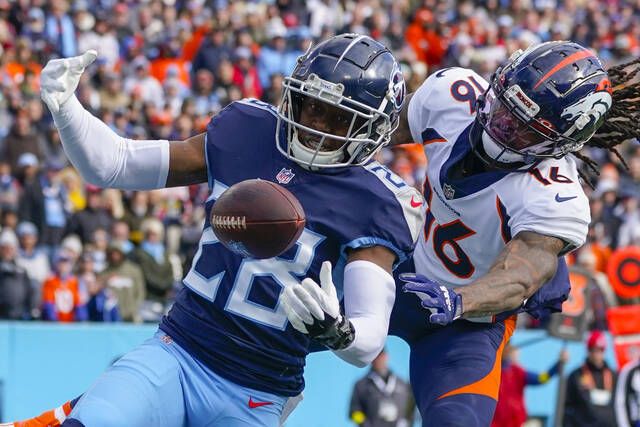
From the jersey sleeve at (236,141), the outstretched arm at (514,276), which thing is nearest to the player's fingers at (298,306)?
the jersey sleeve at (236,141)

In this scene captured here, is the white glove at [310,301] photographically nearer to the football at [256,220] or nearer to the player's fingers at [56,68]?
the football at [256,220]

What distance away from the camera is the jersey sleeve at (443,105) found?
15.8ft

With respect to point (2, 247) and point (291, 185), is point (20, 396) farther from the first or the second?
point (291, 185)

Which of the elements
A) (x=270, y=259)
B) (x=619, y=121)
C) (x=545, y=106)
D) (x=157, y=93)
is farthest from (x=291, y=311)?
(x=157, y=93)

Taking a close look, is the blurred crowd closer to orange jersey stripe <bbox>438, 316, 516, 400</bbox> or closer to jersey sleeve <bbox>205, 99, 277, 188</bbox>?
orange jersey stripe <bbox>438, 316, 516, 400</bbox>

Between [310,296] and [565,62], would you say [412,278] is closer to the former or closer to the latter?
[310,296]

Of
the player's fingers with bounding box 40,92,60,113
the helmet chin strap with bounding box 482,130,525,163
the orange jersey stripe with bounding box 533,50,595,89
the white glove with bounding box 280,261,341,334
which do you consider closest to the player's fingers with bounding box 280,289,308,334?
the white glove with bounding box 280,261,341,334

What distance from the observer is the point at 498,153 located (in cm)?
452

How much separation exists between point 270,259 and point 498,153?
116 cm

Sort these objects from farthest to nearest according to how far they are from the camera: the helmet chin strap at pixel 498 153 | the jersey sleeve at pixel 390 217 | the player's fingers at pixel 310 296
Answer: the helmet chin strap at pixel 498 153 < the jersey sleeve at pixel 390 217 < the player's fingers at pixel 310 296

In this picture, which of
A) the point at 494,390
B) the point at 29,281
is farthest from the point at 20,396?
the point at 494,390

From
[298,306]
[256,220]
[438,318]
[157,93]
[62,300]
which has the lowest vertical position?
[62,300]

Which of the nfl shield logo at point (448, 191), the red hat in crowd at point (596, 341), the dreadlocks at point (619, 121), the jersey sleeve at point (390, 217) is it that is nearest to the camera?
the jersey sleeve at point (390, 217)

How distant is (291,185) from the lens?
12.6 feet
